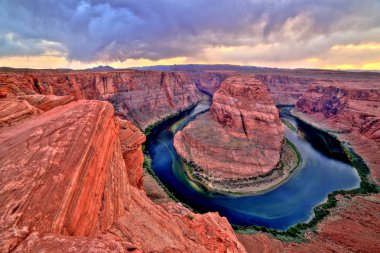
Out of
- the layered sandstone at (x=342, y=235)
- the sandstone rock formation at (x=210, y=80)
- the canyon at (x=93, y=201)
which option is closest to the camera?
the canyon at (x=93, y=201)

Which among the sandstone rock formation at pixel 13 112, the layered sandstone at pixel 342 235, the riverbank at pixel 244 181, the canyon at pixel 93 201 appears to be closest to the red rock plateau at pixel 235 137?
the riverbank at pixel 244 181

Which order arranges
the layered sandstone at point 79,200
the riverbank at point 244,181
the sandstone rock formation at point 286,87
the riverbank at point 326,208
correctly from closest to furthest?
the layered sandstone at point 79,200
the riverbank at point 326,208
the riverbank at point 244,181
the sandstone rock formation at point 286,87

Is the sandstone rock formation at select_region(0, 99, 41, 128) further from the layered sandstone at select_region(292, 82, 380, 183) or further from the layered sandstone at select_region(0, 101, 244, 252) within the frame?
the layered sandstone at select_region(292, 82, 380, 183)

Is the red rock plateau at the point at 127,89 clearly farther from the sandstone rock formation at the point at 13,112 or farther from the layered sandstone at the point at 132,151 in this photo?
the sandstone rock formation at the point at 13,112

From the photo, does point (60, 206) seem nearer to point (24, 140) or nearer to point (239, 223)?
point (24, 140)

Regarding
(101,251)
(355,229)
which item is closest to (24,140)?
(101,251)

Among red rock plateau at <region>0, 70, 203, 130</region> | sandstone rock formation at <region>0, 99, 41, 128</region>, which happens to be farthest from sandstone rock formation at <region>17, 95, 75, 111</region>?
red rock plateau at <region>0, 70, 203, 130</region>
